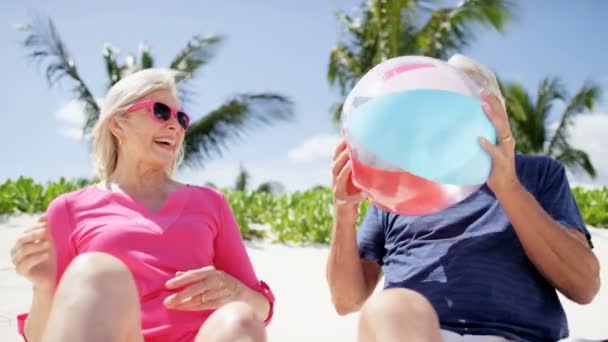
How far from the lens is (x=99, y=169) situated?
2264 millimetres

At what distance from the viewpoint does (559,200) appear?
178 centimetres

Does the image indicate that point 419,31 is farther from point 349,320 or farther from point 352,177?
point 352,177

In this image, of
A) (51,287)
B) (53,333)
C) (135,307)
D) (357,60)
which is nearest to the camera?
(53,333)

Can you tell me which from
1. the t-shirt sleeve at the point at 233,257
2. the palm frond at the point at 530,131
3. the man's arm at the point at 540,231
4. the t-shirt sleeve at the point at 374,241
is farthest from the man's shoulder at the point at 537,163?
the palm frond at the point at 530,131

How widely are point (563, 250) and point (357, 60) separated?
44.6 ft

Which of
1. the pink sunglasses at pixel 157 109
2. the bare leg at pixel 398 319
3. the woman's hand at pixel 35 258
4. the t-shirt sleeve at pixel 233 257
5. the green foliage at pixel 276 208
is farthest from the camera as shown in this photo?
the green foliage at pixel 276 208

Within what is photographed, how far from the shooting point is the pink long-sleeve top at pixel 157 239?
1792mm

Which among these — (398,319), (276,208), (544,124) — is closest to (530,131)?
(544,124)

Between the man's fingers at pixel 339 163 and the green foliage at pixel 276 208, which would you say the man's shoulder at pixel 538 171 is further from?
the green foliage at pixel 276 208

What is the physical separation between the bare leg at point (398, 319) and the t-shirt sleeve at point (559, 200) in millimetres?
577

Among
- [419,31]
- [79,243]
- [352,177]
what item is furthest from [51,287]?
[419,31]

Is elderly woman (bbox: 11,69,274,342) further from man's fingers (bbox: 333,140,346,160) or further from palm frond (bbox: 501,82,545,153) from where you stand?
palm frond (bbox: 501,82,545,153)

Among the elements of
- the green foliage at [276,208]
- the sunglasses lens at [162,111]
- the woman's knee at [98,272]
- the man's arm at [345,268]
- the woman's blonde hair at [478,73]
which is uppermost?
the woman's blonde hair at [478,73]

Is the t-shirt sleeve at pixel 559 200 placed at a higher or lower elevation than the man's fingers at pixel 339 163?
lower
